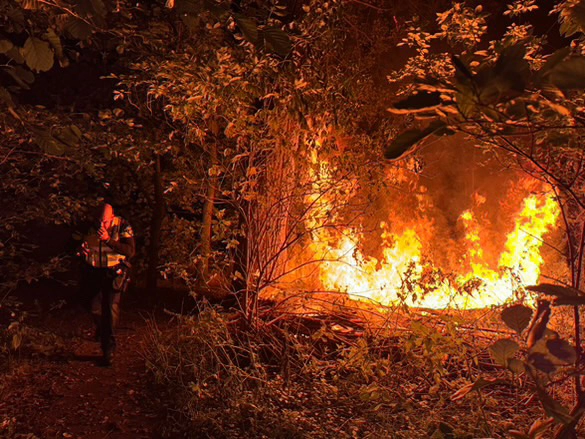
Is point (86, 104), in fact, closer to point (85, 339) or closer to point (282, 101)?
point (85, 339)

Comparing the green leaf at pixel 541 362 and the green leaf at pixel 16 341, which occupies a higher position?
the green leaf at pixel 541 362

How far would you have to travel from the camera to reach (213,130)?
25.5 feet

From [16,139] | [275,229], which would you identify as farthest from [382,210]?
[16,139]

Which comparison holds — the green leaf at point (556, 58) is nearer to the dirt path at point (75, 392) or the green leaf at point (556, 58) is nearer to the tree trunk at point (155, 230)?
the dirt path at point (75, 392)

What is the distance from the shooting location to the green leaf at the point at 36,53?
2.83 metres

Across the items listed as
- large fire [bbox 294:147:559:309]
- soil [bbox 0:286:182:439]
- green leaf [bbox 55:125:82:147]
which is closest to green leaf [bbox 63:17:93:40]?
green leaf [bbox 55:125:82:147]

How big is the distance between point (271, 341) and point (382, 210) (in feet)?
14.3

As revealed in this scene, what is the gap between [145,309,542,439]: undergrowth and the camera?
5375mm

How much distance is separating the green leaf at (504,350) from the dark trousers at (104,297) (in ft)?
18.7

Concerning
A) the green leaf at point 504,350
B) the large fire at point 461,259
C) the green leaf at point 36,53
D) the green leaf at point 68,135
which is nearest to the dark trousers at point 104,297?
the large fire at point 461,259

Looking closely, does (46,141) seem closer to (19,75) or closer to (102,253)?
(19,75)

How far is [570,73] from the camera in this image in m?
1.63

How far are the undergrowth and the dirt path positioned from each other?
0.98 feet

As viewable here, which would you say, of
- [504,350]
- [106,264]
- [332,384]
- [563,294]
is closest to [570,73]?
[563,294]
